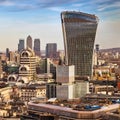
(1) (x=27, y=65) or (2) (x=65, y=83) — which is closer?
(2) (x=65, y=83)

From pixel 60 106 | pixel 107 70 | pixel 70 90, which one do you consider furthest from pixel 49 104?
pixel 107 70

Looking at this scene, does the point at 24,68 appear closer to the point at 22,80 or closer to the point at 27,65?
the point at 27,65

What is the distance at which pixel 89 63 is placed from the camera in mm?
25250

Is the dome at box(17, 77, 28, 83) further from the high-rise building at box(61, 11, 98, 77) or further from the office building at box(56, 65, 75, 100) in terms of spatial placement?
the office building at box(56, 65, 75, 100)

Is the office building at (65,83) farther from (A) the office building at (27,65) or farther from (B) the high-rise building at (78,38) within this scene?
(A) the office building at (27,65)

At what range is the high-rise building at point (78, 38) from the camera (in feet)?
80.8

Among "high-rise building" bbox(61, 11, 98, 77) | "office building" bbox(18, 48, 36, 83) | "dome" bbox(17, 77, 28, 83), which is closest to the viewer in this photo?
"dome" bbox(17, 77, 28, 83)

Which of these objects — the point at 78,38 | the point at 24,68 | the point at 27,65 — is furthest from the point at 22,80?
the point at 78,38

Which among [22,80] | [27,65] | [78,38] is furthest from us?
[27,65]

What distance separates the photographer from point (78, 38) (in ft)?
81.4

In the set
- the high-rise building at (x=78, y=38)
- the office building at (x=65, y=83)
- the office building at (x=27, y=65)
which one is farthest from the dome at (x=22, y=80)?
the office building at (x=65, y=83)

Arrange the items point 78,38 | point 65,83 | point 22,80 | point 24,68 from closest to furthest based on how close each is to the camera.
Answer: point 65,83 < point 22,80 < point 78,38 < point 24,68

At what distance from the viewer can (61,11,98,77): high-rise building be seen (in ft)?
80.8

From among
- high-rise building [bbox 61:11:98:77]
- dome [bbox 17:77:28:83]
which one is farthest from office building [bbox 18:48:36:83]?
high-rise building [bbox 61:11:98:77]
